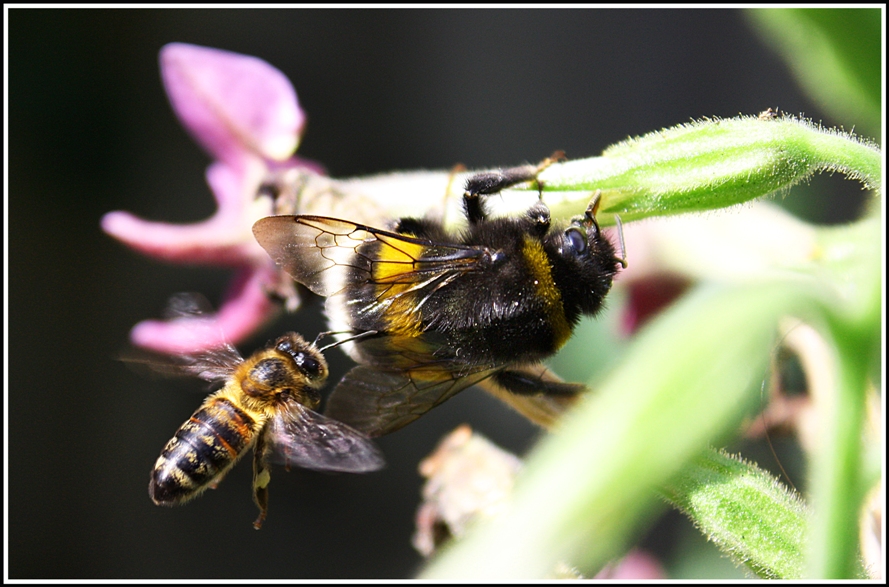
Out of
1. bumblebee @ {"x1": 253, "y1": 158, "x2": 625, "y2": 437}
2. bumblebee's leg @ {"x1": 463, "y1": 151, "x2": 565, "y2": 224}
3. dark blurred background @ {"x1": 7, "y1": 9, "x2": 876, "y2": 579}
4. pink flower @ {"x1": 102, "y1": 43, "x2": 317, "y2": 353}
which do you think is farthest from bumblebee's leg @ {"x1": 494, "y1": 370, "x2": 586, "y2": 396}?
dark blurred background @ {"x1": 7, "y1": 9, "x2": 876, "y2": 579}

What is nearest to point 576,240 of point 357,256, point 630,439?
point 357,256

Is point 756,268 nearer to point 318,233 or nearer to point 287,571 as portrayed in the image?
point 318,233

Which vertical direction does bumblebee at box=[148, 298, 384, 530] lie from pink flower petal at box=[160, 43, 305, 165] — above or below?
below

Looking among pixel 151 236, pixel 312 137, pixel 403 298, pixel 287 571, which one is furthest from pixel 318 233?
pixel 287 571

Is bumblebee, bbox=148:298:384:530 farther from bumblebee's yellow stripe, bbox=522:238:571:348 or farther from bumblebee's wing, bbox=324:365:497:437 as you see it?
bumblebee's yellow stripe, bbox=522:238:571:348

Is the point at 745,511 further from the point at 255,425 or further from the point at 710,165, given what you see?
the point at 255,425

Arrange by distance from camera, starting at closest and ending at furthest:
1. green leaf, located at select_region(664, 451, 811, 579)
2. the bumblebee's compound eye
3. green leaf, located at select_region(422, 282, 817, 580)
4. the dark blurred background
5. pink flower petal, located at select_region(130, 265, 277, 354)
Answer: green leaf, located at select_region(422, 282, 817, 580), green leaf, located at select_region(664, 451, 811, 579), the bumblebee's compound eye, pink flower petal, located at select_region(130, 265, 277, 354), the dark blurred background
